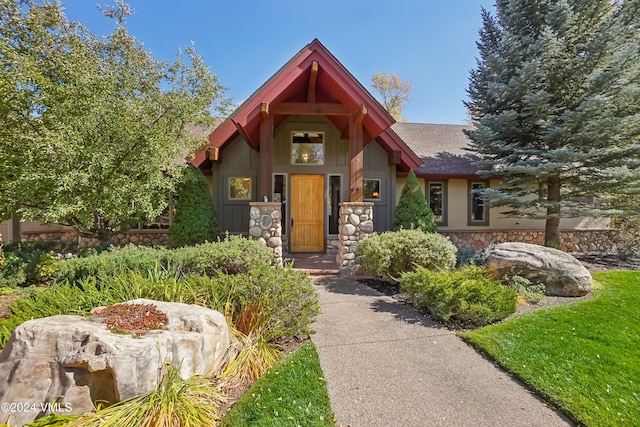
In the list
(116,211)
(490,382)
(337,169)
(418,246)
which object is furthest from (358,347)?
(337,169)

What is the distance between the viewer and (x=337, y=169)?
9.77 metres

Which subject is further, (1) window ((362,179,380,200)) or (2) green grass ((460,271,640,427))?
(1) window ((362,179,380,200))

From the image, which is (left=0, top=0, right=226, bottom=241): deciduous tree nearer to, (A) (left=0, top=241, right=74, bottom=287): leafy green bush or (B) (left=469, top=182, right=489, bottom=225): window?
(A) (left=0, top=241, right=74, bottom=287): leafy green bush

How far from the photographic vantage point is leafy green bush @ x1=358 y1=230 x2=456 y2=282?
247 inches

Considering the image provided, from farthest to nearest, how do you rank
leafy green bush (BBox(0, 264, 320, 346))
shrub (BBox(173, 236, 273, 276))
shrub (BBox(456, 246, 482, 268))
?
shrub (BBox(456, 246, 482, 268)) → shrub (BBox(173, 236, 273, 276)) → leafy green bush (BBox(0, 264, 320, 346))

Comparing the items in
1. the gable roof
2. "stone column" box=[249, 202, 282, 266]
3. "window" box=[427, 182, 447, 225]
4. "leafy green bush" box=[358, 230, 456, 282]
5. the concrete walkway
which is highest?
the gable roof

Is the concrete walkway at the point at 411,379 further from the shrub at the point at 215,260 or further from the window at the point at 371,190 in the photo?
the window at the point at 371,190

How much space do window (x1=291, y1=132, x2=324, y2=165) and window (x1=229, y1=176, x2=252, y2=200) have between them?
5.96ft

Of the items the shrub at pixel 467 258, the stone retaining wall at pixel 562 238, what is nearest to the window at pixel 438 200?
the stone retaining wall at pixel 562 238

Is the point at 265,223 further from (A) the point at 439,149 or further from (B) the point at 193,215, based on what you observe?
(A) the point at 439,149

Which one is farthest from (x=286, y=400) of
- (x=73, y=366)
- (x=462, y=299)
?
(x=462, y=299)

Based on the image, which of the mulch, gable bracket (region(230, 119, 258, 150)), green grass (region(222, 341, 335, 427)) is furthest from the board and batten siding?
green grass (region(222, 341, 335, 427))

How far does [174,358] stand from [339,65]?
268 inches

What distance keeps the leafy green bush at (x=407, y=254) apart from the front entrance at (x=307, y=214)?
10.8 ft
